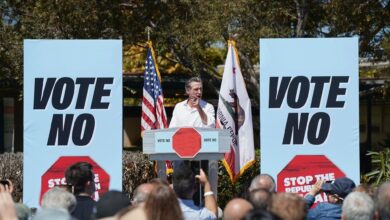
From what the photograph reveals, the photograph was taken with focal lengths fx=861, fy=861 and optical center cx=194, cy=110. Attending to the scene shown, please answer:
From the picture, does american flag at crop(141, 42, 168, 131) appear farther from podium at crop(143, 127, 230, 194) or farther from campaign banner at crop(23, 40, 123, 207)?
podium at crop(143, 127, 230, 194)

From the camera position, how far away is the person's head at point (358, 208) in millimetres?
6918

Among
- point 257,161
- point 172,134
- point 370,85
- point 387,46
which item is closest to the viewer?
point 172,134

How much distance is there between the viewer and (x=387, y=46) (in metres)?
16.3

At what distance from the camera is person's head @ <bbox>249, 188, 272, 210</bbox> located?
6.82 m

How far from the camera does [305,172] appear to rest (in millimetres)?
10727

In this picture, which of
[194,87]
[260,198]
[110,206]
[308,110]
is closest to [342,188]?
[260,198]

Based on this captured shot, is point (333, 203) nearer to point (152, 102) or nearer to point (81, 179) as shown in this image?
point (81, 179)

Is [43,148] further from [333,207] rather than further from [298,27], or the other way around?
[298,27]

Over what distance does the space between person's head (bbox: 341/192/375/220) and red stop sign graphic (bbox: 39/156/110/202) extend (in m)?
4.26

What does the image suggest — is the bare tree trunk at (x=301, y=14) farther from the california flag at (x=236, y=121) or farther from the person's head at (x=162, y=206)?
the person's head at (x=162, y=206)

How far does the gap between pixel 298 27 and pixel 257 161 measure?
4.62 metres

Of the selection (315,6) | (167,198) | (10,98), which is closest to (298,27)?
(315,6)

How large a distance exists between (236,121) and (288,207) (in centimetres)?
512

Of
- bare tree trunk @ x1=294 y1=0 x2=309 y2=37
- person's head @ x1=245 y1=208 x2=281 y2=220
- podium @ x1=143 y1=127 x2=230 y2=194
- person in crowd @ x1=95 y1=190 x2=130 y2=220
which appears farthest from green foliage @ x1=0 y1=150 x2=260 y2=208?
person's head @ x1=245 y1=208 x2=281 y2=220
